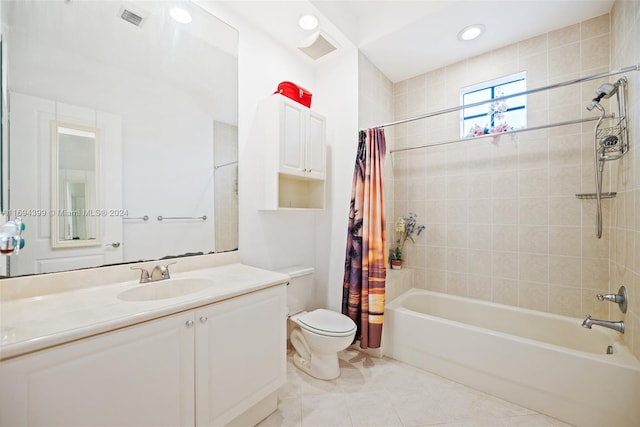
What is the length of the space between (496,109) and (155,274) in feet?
9.65

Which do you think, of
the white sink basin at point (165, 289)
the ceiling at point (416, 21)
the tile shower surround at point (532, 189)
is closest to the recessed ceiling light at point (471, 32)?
the ceiling at point (416, 21)

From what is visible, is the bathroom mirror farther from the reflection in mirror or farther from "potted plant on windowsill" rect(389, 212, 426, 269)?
"potted plant on windowsill" rect(389, 212, 426, 269)

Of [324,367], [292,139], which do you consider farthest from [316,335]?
[292,139]

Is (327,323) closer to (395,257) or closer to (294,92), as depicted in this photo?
(395,257)

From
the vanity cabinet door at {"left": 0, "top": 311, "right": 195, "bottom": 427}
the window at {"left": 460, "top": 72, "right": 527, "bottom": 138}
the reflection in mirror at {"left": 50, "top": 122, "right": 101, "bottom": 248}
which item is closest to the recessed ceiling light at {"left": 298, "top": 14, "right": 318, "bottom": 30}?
the window at {"left": 460, "top": 72, "right": 527, "bottom": 138}

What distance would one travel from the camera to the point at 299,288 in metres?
2.27

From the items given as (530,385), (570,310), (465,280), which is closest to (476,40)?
(465,280)

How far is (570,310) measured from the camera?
199 centimetres

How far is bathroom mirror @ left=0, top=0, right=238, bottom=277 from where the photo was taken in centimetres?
116

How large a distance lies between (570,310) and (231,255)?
2641 millimetres

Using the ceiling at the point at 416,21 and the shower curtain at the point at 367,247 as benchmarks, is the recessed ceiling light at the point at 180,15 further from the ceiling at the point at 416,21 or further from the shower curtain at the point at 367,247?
the shower curtain at the point at 367,247

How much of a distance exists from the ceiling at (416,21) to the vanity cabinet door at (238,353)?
2.01 m

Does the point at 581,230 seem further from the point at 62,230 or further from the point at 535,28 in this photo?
the point at 62,230

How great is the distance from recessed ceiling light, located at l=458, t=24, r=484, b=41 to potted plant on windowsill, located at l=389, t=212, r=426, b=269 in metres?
1.61
